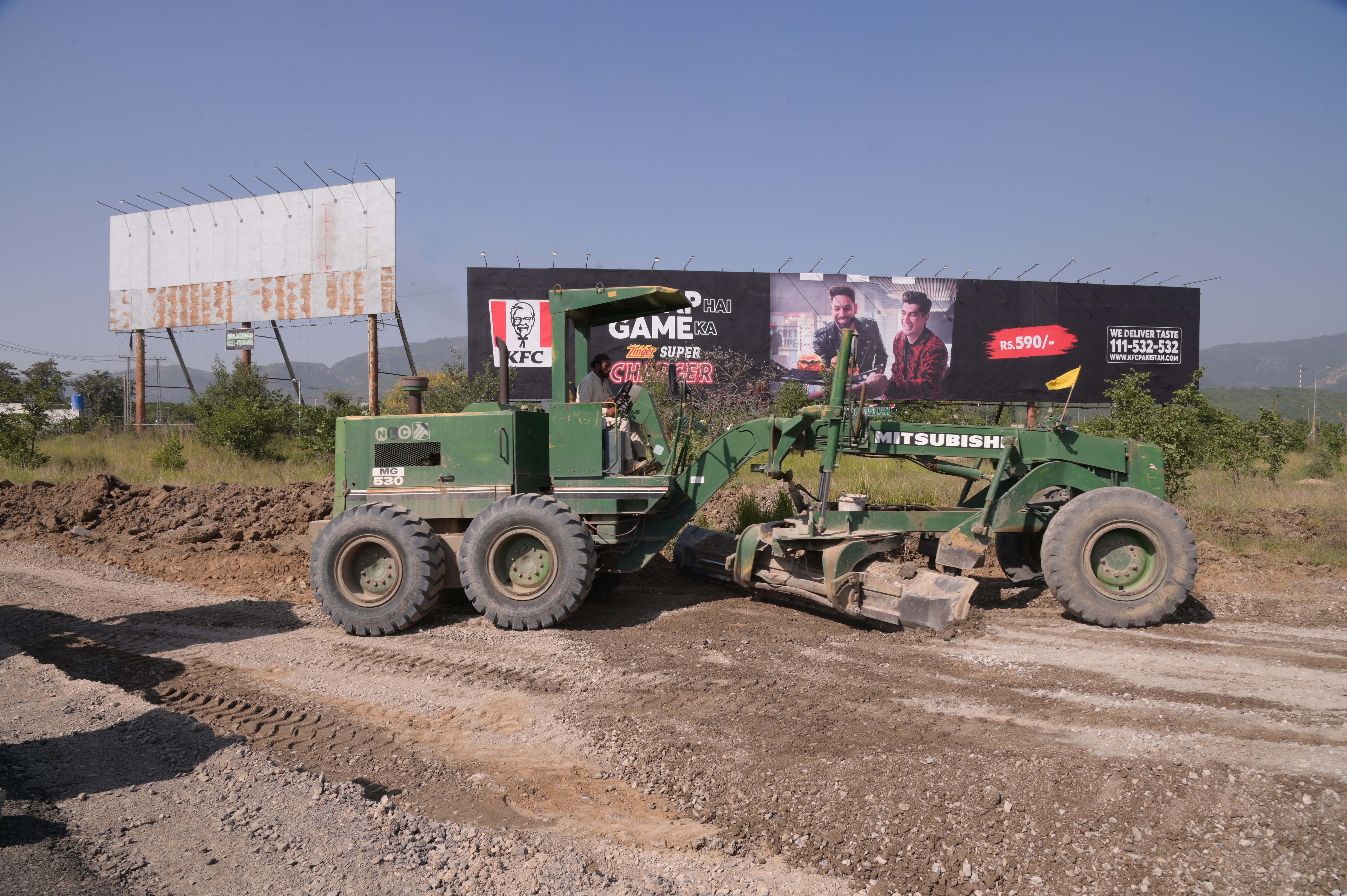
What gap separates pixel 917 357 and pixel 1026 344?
365 centimetres

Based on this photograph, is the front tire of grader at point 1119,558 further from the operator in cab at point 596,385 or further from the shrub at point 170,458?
the shrub at point 170,458

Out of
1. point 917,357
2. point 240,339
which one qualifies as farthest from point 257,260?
point 917,357

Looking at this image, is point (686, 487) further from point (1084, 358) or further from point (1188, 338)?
point (1188, 338)

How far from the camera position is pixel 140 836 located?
3623 millimetres

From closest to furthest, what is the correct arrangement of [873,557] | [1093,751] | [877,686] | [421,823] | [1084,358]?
[421,823] → [1093,751] → [877,686] → [873,557] → [1084,358]

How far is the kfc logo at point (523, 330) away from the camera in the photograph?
25.8 m

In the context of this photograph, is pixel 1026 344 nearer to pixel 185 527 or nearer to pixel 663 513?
pixel 663 513

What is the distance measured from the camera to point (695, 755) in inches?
184

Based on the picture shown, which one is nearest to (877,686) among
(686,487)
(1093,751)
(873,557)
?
(1093,751)

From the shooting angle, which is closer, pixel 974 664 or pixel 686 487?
pixel 974 664

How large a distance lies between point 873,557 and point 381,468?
16.5ft

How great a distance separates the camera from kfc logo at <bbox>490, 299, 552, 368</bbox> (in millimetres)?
25750

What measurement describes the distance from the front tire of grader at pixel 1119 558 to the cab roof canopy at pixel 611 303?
4168 millimetres

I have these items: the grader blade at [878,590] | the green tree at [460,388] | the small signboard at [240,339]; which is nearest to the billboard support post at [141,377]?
the small signboard at [240,339]
